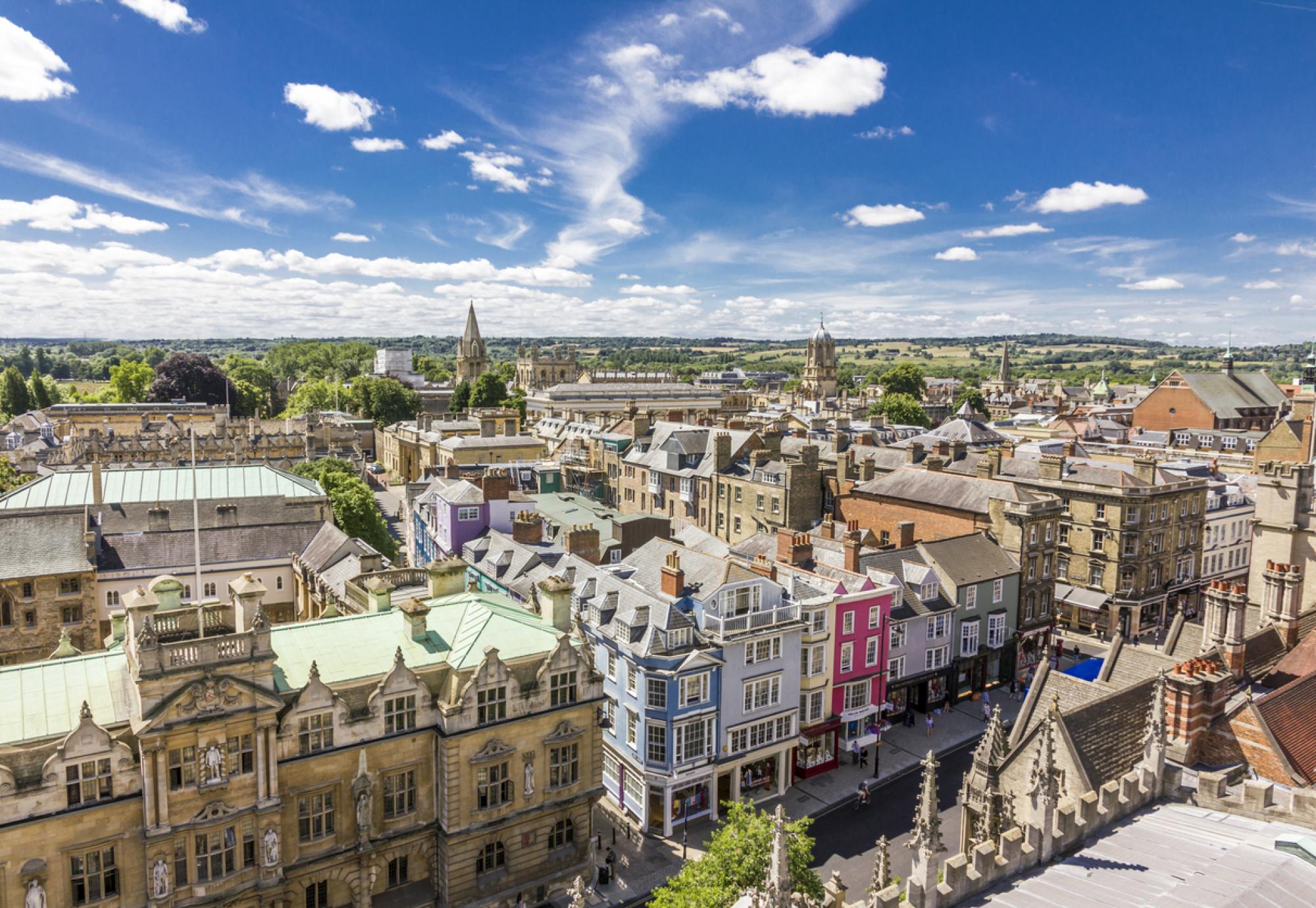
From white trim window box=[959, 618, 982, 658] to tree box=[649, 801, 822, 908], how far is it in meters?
25.1

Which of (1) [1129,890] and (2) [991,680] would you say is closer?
(1) [1129,890]

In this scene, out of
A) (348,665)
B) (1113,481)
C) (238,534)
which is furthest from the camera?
→ (1113,481)

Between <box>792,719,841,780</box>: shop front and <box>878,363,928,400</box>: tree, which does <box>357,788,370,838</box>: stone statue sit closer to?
<box>792,719,841,780</box>: shop front

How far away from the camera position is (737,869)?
22.6 meters

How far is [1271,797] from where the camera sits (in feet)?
54.1

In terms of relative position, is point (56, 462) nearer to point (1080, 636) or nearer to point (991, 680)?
point (991, 680)

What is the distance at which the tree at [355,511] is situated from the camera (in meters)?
59.8

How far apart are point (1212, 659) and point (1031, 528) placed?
30.0 metres

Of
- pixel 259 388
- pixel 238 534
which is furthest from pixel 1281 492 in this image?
pixel 259 388

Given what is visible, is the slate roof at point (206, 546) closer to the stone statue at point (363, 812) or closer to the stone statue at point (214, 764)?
the stone statue at point (214, 764)

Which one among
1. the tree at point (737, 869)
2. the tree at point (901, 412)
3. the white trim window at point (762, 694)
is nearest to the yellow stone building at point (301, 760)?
the tree at point (737, 869)

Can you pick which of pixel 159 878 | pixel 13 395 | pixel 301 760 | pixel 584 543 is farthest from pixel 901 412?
pixel 13 395

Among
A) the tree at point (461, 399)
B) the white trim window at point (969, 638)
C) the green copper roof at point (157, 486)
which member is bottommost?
the white trim window at point (969, 638)

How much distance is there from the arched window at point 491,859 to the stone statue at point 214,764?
8.51 metres
